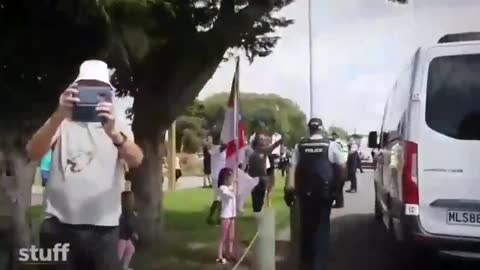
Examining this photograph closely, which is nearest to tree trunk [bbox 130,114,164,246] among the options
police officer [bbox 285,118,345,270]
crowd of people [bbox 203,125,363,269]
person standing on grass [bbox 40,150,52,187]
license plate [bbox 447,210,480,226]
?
crowd of people [bbox 203,125,363,269]

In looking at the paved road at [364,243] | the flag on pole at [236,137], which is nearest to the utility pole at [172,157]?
the flag on pole at [236,137]

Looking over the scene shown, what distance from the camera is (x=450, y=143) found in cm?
396

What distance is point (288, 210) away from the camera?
163 inches

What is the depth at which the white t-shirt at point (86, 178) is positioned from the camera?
13.5ft

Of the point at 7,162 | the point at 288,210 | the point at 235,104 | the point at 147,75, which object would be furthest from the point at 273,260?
the point at 7,162

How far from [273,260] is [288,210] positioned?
0.91 ft

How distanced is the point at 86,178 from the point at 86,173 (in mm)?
22

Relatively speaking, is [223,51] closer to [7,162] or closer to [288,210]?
[288,210]

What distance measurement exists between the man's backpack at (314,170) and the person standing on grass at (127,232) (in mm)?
768

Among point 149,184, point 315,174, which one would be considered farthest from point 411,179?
point 149,184

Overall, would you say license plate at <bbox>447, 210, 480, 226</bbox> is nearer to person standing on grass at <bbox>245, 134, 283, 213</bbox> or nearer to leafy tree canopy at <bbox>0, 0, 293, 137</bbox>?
person standing on grass at <bbox>245, 134, 283, 213</bbox>

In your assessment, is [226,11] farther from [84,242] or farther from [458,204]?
[458,204]

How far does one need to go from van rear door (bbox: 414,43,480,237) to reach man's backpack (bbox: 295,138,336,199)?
0.41 m

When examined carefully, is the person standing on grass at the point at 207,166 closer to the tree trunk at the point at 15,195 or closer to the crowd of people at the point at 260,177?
the crowd of people at the point at 260,177
